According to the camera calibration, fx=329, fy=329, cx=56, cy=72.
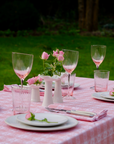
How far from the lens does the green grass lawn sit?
25.6 feet

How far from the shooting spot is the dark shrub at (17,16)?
15094 millimetres

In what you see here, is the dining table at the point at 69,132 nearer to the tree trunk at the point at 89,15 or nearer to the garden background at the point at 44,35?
the garden background at the point at 44,35

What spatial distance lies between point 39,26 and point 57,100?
49.1ft

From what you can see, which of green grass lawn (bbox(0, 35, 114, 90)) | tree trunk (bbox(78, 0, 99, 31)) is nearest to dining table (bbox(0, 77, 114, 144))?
green grass lawn (bbox(0, 35, 114, 90))

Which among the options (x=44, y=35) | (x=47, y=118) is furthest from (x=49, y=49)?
(x=47, y=118)

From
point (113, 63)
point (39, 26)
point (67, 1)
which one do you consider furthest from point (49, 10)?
point (113, 63)

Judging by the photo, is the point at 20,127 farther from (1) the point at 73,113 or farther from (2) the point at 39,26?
(2) the point at 39,26

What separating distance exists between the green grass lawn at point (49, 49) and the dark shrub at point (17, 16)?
4.94ft

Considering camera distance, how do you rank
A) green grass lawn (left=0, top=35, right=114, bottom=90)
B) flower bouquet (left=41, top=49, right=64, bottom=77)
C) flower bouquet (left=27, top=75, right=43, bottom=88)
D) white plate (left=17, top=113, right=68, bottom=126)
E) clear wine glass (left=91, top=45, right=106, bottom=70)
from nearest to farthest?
white plate (left=17, top=113, right=68, bottom=126)
flower bouquet (left=41, top=49, right=64, bottom=77)
flower bouquet (left=27, top=75, right=43, bottom=88)
clear wine glass (left=91, top=45, right=106, bottom=70)
green grass lawn (left=0, top=35, right=114, bottom=90)

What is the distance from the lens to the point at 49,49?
11.2 m

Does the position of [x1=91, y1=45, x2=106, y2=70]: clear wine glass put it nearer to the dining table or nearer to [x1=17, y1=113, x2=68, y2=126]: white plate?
the dining table

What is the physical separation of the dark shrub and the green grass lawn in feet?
4.94

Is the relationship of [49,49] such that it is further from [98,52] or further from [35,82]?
[35,82]

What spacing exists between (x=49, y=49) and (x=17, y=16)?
178 inches
